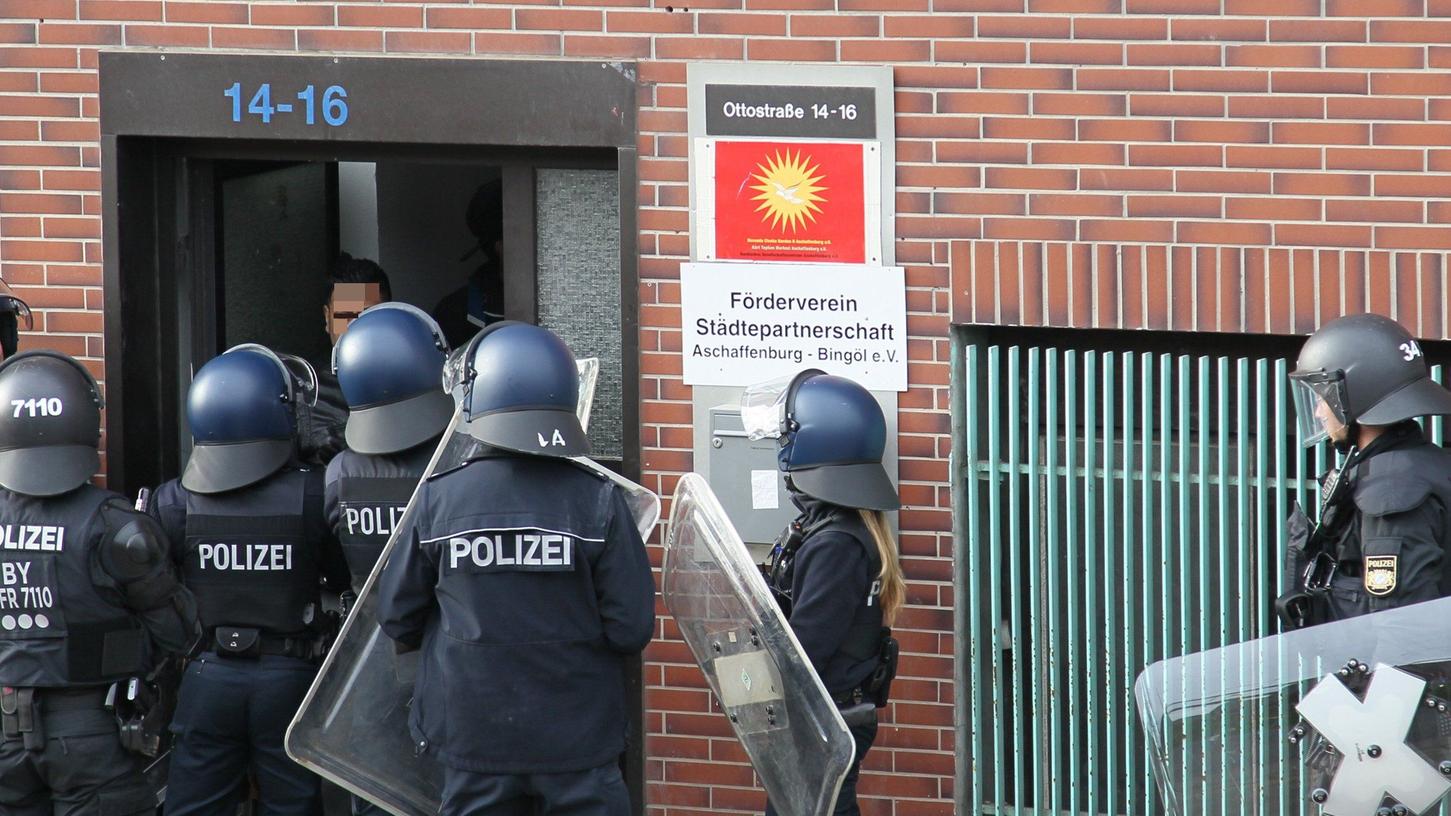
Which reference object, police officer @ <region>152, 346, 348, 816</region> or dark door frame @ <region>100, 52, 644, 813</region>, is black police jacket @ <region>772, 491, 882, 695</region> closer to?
dark door frame @ <region>100, 52, 644, 813</region>

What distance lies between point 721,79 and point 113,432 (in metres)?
2.39

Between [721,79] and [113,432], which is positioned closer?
[721,79]

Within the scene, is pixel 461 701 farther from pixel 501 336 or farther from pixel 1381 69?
pixel 1381 69

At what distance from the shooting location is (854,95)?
5688 mm

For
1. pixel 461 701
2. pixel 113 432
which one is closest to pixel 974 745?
pixel 461 701

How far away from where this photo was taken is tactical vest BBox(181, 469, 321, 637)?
538 centimetres

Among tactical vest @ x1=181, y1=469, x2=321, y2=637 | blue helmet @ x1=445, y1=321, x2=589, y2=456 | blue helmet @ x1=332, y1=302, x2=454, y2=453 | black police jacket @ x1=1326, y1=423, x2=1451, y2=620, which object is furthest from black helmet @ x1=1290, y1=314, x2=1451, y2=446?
tactical vest @ x1=181, y1=469, x2=321, y2=637

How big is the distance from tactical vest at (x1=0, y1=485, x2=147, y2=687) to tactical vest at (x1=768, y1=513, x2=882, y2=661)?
190 cm

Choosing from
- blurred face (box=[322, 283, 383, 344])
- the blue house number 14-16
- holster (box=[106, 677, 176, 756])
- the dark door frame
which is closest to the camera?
holster (box=[106, 677, 176, 756])

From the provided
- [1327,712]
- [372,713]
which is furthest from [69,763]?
[1327,712]

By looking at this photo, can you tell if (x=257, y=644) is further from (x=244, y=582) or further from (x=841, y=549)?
(x=841, y=549)

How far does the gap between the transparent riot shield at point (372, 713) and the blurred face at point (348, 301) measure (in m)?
1.59

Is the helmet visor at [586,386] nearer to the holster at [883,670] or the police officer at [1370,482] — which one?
the holster at [883,670]

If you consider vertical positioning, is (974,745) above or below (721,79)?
below
